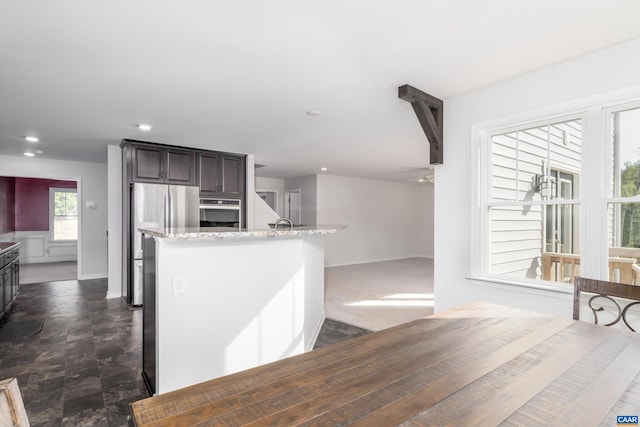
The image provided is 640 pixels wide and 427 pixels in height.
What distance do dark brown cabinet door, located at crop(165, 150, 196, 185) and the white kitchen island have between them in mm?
2718

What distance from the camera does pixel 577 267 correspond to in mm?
2391

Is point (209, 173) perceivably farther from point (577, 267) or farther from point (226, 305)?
point (577, 267)

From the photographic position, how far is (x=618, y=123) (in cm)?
221

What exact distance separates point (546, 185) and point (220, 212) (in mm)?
4378

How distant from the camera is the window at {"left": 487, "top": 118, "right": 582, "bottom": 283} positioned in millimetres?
2436

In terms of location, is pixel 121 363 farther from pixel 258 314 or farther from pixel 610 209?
pixel 610 209

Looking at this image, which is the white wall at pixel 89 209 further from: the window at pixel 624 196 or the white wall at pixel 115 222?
the window at pixel 624 196

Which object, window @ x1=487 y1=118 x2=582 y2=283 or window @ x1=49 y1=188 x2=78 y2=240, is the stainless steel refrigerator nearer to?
window @ x1=487 y1=118 x2=582 y2=283

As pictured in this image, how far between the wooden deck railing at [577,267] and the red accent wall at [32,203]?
34.9 ft

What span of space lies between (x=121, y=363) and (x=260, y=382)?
Result: 2.57 m

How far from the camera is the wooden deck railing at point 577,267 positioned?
2.16 m

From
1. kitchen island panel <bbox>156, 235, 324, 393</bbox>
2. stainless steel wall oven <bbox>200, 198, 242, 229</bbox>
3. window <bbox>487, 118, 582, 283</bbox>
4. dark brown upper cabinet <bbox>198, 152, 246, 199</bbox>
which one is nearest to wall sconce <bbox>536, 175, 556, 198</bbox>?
window <bbox>487, 118, 582, 283</bbox>

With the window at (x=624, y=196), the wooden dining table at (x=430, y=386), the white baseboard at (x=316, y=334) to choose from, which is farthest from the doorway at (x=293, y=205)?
the wooden dining table at (x=430, y=386)

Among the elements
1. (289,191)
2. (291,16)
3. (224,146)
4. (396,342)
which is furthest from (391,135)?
(289,191)
